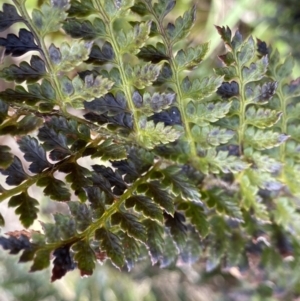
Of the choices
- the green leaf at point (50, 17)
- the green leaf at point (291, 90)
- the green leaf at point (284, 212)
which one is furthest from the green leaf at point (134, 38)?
the green leaf at point (284, 212)

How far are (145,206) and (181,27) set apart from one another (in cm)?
29

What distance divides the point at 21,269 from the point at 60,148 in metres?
0.71

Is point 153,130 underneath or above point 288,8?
underneath

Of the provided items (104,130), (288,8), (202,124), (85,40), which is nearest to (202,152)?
(202,124)

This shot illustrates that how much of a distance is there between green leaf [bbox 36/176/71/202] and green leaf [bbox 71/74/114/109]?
14 centimetres

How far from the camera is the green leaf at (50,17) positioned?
2.05 ft

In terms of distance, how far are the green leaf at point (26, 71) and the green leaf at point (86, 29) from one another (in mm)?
67

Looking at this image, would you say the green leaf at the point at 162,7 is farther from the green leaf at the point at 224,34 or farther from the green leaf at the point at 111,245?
the green leaf at the point at 111,245

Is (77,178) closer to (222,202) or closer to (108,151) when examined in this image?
(108,151)

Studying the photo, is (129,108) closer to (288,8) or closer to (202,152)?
(202,152)

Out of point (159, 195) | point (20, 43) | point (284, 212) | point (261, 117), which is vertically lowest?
point (284, 212)

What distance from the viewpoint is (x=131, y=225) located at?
2.22 ft

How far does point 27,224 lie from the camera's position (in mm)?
656

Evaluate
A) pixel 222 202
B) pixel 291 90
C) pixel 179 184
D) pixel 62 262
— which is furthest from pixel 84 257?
pixel 291 90
